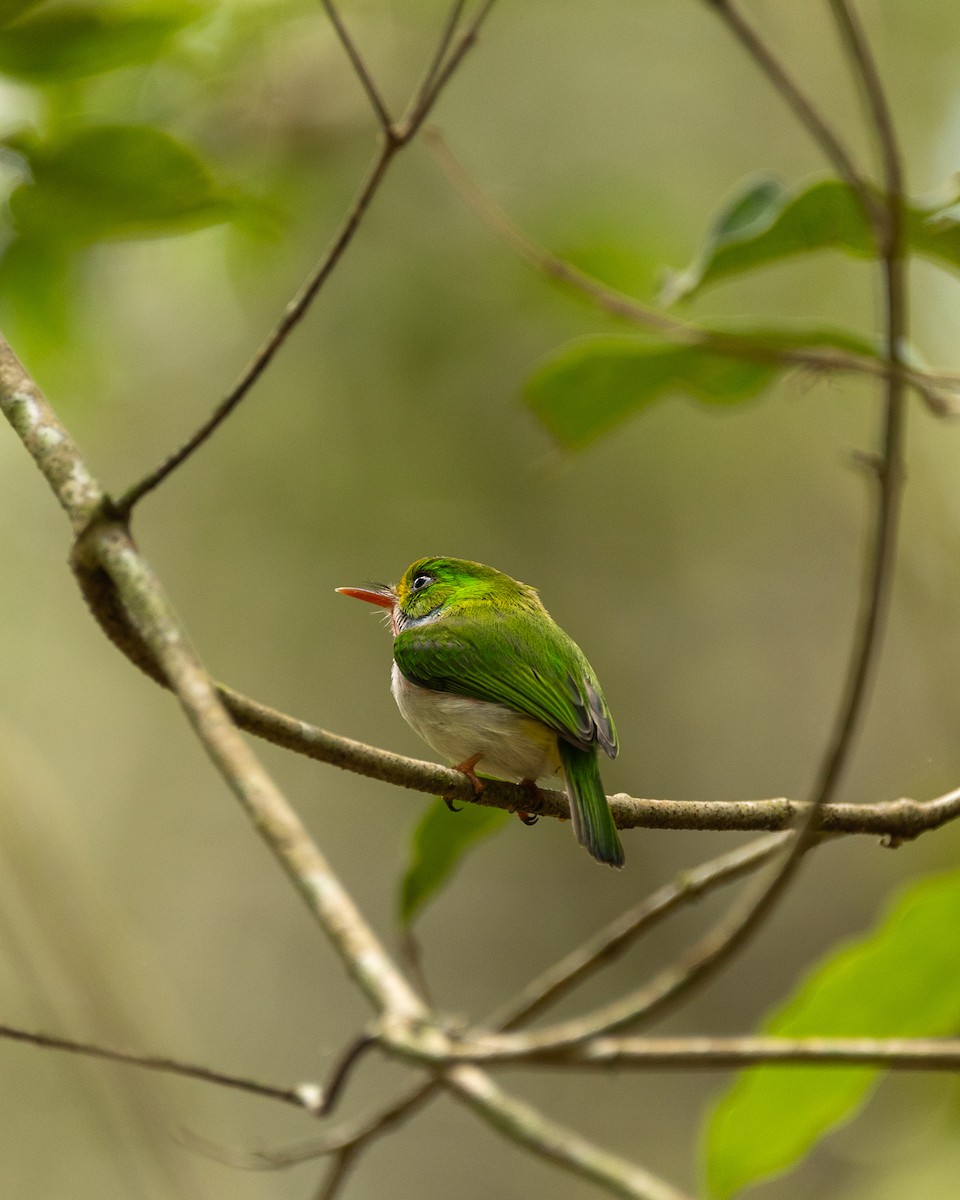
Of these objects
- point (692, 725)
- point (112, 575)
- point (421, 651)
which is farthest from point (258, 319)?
point (112, 575)

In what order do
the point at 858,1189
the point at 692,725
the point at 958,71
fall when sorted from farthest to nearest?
the point at 958,71 < the point at 692,725 < the point at 858,1189

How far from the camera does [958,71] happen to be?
22.2ft

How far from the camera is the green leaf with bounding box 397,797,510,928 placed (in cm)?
194

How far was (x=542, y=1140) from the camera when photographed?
0.70 m

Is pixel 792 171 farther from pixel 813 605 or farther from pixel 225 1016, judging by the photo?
pixel 225 1016

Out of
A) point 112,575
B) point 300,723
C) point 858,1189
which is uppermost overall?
point 112,575

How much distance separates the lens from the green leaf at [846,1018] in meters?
1.65

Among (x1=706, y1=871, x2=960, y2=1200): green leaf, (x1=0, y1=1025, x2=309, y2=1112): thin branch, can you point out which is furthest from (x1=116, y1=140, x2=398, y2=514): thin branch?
(x1=706, y1=871, x2=960, y2=1200): green leaf

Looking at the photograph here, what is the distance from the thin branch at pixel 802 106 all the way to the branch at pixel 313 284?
0.39m

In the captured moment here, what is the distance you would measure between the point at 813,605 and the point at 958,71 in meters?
3.21

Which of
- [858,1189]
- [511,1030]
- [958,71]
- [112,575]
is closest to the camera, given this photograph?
[112,575]

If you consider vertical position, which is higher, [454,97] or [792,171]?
[454,97]

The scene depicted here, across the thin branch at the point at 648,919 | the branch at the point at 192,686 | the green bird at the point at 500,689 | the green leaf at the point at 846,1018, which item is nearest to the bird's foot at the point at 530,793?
the green bird at the point at 500,689

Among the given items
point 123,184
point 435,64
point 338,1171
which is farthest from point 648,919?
point 123,184
